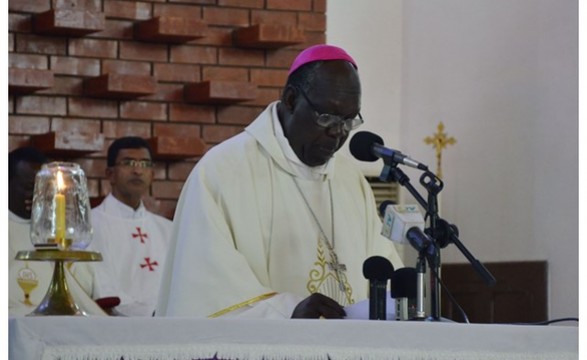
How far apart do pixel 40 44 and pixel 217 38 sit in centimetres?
119

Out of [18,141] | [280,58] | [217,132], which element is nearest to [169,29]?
[217,132]

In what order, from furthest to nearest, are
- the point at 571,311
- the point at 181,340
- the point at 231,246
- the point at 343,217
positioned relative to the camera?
the point at 571,311 < the point at 343,217 < the point at 231,246 < the point at 181,340

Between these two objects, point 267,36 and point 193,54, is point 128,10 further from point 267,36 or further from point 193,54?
point 267,36

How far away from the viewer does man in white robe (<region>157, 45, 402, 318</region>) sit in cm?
409

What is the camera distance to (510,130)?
8.57m

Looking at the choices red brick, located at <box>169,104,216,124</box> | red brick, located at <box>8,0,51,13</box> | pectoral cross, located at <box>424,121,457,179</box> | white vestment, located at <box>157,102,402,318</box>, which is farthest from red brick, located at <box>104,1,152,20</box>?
white vestment, located at <box>157,102,402,318</box>

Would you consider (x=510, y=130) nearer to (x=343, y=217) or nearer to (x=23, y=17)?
(x=23, y=17)

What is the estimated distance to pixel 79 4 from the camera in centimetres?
807

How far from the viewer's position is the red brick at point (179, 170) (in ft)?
27.6

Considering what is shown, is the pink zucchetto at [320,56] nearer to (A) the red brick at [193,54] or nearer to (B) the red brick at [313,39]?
(A) the red brick at [193,54]

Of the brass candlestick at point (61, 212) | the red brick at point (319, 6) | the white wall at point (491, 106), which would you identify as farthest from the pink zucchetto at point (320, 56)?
the red brick at point (319, 6)

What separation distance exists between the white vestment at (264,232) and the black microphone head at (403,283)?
1.85 feet
